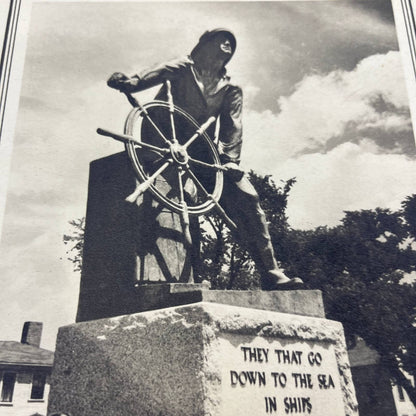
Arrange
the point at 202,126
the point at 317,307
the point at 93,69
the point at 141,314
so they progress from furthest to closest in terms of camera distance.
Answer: the point at 93,69 → the point at 202,126 → the point at 317,307 → the point at 141,314

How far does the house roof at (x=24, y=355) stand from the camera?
13.2m

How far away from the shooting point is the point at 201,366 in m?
2.43

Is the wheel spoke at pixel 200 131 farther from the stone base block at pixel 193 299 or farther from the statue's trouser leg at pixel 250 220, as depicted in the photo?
the stone base block at pixel 193 299

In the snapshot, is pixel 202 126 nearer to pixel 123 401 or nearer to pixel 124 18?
pixel 123 401

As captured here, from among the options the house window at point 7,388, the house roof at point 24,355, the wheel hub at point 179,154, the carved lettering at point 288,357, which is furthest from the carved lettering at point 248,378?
the house window at point 7,388

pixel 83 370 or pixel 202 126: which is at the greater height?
pixel 202 126

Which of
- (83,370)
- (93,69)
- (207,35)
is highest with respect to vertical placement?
(93,69)

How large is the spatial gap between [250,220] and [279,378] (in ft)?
4.93

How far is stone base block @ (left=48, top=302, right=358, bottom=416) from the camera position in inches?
97.9

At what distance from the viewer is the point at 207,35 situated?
425cm

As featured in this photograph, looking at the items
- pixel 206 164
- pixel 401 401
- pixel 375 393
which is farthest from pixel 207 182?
pixel 401 401

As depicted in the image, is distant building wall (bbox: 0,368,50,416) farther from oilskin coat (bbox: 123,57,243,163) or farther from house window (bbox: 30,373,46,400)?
oilskin coat (bbox: 123,57,243,163)

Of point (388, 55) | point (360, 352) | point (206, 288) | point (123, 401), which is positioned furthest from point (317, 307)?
point (360, 352)

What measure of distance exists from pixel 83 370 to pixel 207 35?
317 centimetres
